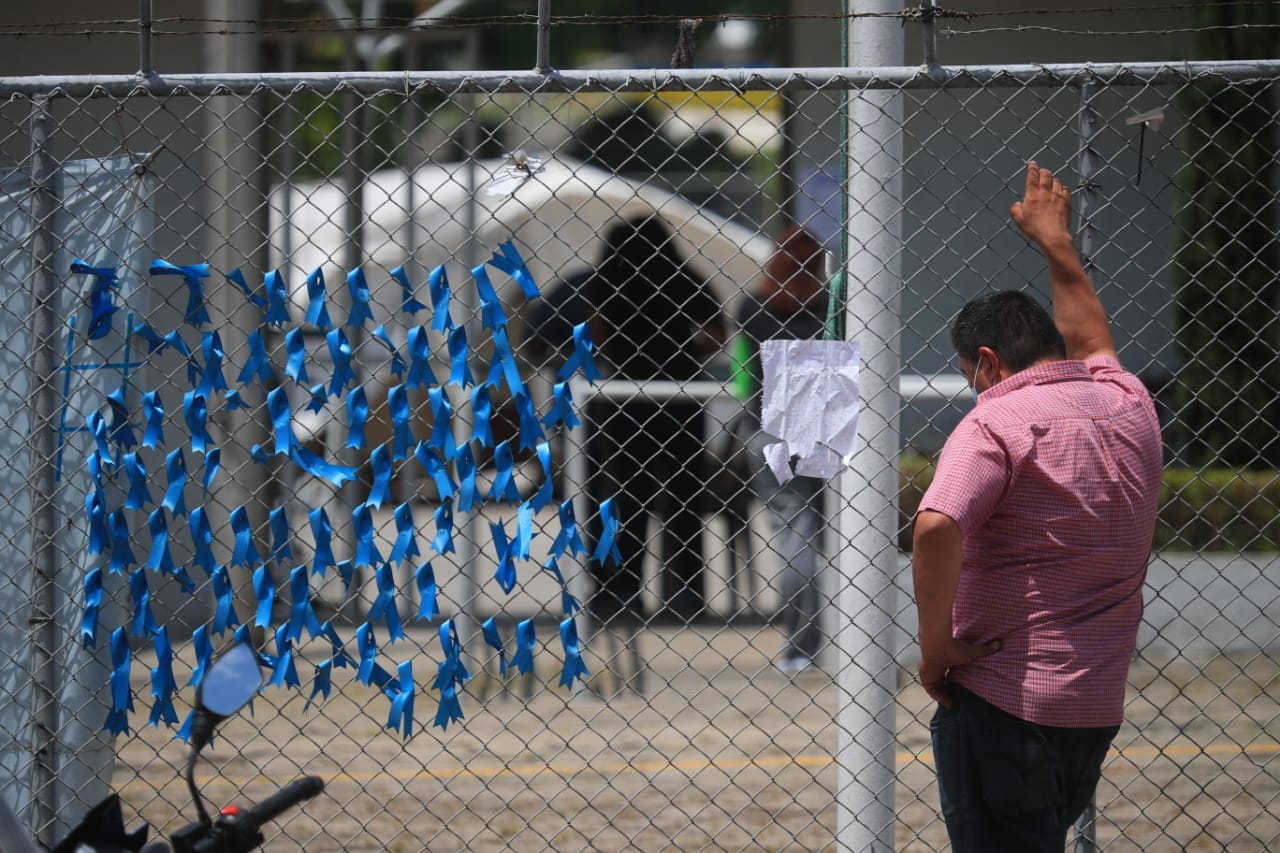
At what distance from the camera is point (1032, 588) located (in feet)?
9.27

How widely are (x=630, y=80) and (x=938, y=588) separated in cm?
140

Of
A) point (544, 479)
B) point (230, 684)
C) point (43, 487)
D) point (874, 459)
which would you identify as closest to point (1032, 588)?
point (874, 459)

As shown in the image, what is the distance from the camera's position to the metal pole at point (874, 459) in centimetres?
344

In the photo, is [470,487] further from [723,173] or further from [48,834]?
[723,173]

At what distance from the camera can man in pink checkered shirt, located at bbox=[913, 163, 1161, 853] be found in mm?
2777

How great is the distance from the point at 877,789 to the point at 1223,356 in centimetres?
591

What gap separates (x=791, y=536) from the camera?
7.04 metres

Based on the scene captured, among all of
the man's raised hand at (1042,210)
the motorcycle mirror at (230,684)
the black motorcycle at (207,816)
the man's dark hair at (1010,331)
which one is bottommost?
the black motorcycle at (207,816)

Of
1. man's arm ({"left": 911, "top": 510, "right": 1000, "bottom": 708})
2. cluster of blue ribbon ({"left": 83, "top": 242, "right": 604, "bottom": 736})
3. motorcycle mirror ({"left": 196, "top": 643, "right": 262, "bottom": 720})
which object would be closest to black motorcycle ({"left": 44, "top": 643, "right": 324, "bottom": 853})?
motorcycle mirror ({"left": 196, "top": 643, "right": 262, "bottom": 720})

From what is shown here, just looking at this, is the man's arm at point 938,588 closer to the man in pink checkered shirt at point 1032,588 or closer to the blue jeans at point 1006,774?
the man in pink checkered shirt at point 1032,588

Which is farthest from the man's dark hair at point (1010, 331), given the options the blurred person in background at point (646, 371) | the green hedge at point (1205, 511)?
the green hedge at point (1205, 511)

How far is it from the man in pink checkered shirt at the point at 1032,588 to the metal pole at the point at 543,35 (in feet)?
4.20

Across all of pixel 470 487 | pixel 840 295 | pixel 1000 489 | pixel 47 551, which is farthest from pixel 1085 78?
pixel 47 551

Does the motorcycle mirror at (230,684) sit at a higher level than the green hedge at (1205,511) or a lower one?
higher
